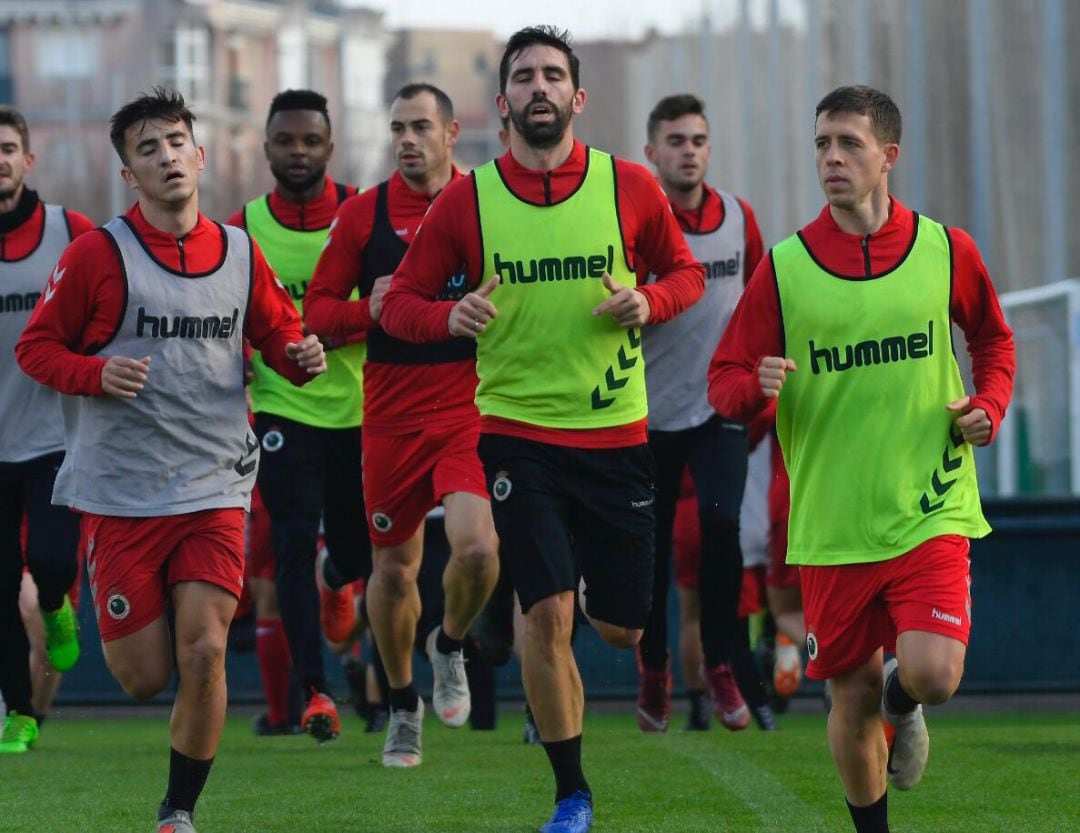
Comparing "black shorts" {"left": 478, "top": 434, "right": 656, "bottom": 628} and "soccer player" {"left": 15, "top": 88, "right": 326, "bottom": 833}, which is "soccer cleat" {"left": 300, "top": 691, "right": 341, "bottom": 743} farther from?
"soccer player" {"left": 15, "top": 88, "right": 326, "bottom": 833}

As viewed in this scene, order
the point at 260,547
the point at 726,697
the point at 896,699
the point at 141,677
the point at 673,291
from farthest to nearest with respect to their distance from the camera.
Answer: the point at 260,547 < the point at 726,697 < the point at 673,291 < the point at 141,677 < the point at 896,699

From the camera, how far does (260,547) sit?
12.2 metres

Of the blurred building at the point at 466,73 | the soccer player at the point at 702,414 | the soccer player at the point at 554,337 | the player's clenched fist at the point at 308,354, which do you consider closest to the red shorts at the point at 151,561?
the player's clenched fist at the point at 308,354

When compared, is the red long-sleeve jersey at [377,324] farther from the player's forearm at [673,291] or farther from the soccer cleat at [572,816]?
the soccer cleat at [572,816]

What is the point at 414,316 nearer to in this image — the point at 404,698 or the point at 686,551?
the point at 404,698

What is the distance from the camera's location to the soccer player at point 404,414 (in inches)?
376

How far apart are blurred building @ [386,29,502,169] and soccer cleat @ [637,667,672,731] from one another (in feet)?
266

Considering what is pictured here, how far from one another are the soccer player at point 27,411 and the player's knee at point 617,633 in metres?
2.97

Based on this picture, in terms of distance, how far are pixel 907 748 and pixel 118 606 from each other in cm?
250

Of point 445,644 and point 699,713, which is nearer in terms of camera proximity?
point 445,644

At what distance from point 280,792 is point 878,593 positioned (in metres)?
3.01

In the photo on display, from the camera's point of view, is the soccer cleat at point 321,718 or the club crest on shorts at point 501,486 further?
the soccer cleat at point 321,718

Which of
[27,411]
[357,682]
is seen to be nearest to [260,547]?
[357,682]

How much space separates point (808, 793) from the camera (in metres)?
8.59
